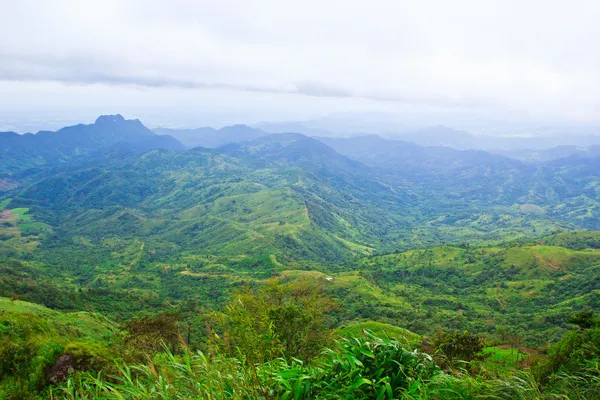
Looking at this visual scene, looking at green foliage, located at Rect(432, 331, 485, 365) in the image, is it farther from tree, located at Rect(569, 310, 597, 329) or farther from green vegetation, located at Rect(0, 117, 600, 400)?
tree, located at Rect(569, 310, 597, 329)

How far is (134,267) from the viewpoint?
16812 centimetres

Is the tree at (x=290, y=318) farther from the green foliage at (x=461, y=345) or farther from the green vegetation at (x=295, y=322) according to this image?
the green foliage at (x=461, y=345)

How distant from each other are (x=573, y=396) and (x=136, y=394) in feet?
22.7

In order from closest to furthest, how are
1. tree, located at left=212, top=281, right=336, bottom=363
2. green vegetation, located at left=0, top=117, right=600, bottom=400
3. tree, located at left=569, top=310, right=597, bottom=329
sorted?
green vegetation, located at left=0, top=117, right=600, bottom=400 → tree, located at left=212, top=281, right=336, bottom=363 → tree, located at left=569, top=310, right=597, bottom=329

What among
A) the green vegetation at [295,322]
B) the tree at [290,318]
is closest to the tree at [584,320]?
the green vegetation at [295,322]

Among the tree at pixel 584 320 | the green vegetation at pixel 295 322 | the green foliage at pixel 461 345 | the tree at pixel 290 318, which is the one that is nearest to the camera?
the green vegetation at pixel 295 322

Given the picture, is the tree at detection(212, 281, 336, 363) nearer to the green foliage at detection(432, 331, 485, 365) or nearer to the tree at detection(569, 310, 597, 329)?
the green foliage at detection(432, 331, 485, 365)

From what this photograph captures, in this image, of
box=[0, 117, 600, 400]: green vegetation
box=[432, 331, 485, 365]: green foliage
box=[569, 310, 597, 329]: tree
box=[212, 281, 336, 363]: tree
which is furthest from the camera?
box=[432, 331, 485, 365]: green foliage

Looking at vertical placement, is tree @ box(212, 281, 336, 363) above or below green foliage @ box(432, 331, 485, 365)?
above

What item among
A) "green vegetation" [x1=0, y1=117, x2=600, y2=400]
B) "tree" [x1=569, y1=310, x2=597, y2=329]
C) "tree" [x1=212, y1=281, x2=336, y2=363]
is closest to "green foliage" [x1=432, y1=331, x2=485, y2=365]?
"green vegetation" [x1=0, y1=117, x2=600, y2=400]

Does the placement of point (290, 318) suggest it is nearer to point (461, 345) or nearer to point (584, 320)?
point (461, 345)

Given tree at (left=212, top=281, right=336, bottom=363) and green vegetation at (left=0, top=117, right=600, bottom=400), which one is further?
→ tree at (left=212, top=281, right=336, bottom=363)

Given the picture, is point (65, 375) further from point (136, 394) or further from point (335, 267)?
point (335, 267)

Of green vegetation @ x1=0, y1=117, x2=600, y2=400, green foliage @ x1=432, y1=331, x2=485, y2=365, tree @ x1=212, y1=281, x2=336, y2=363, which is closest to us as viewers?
green vegetation @ x1=0, y1=117, x2=600, y2=400
